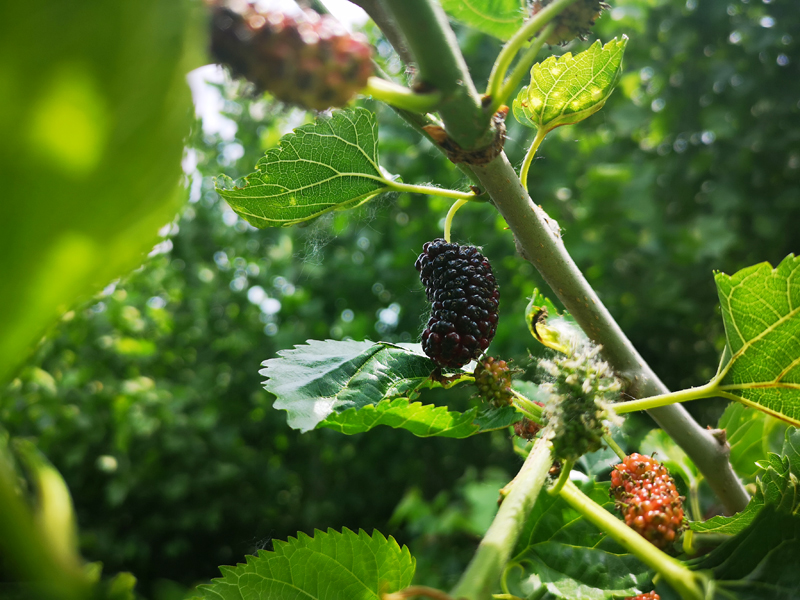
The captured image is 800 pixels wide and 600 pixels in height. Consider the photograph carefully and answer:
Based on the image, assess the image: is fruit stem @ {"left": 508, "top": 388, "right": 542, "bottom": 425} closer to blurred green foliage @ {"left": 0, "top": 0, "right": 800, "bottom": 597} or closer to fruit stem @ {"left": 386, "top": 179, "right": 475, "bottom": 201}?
fruit stem @ {"left": 386, "top": 179, "right": 475, "bottom": 201}

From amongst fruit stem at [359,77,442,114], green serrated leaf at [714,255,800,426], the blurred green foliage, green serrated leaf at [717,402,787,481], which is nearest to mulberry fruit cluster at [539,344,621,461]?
green serrated leaf at [714,255,800,426]

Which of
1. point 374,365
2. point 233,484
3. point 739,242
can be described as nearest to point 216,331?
point 233,484

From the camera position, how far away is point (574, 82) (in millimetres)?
474

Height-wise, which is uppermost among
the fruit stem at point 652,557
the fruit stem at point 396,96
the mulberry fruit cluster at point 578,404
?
the fruit stem at point 396,96

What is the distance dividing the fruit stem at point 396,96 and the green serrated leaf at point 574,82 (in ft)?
0.72

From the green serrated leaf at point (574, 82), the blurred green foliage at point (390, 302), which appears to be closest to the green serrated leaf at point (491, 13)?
the green serrated leaf at point (574, 82)

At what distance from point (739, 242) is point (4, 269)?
241cm

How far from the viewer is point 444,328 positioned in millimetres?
470

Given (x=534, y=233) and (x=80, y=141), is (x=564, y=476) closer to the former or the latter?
(x=534, y=233)

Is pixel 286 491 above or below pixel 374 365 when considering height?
below

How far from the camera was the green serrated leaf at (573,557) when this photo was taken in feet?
1.48

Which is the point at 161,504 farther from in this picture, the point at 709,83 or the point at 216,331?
the point at 709,83

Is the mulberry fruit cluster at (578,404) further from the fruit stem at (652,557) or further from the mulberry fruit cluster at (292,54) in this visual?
the mulberry fruit cluster at (292,54)

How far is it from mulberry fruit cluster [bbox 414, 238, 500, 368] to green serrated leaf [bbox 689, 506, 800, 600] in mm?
215
